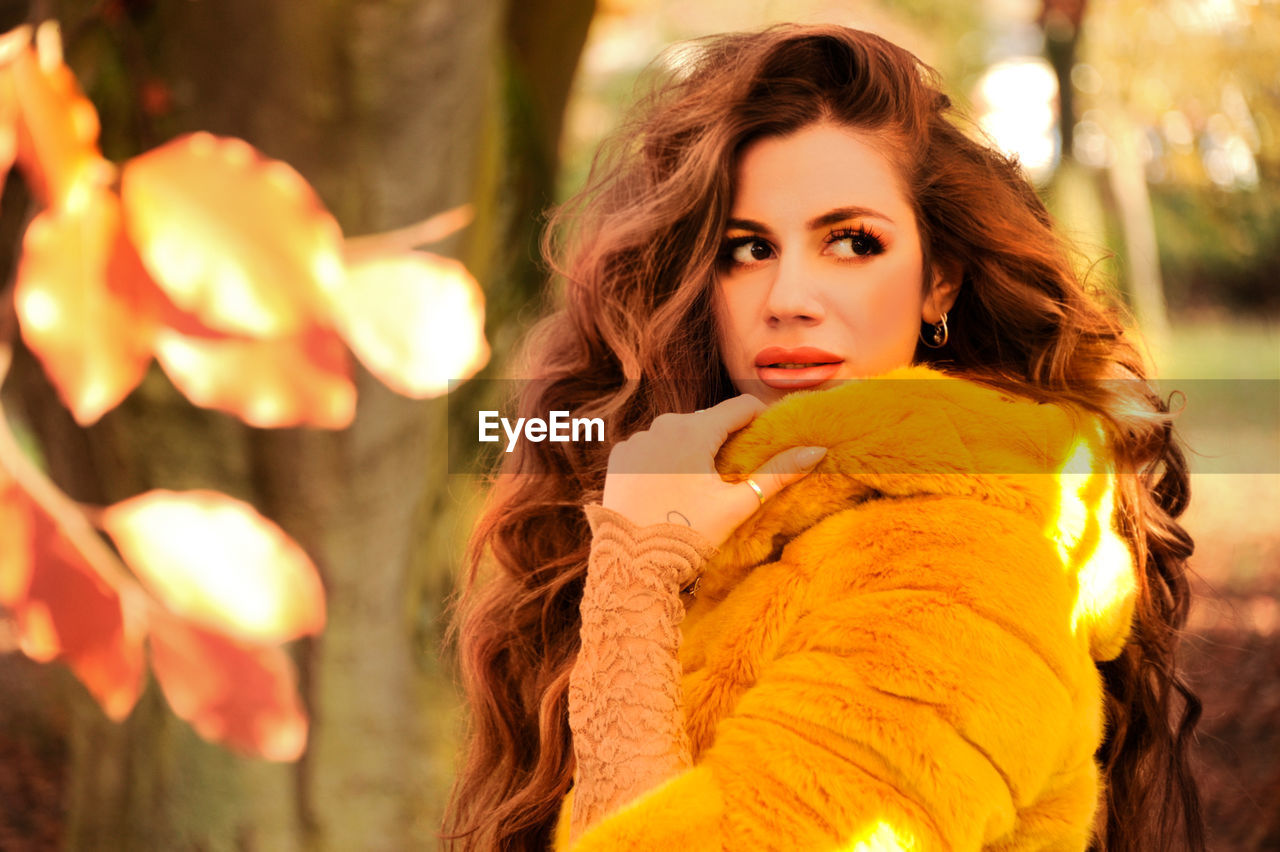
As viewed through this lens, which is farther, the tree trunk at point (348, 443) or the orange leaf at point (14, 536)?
the tree trunk at point (348, 443)

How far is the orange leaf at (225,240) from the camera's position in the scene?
1.41 metres

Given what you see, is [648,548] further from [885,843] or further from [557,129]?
[557,129]

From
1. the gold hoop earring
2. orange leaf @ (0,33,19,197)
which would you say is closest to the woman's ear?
the gold hoop earring

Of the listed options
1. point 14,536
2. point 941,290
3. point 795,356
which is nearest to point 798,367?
point 795,356

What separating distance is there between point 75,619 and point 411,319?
0.70 m

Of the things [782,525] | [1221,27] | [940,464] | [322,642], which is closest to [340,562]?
[322,642]

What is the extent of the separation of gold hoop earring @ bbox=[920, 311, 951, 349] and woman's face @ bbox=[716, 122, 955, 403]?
2.0 inches

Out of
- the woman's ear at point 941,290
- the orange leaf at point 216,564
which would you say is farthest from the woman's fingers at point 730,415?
the orange leaf at point 216,564

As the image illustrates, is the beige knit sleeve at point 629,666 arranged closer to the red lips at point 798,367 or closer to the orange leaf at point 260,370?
the red lips at point 798,367

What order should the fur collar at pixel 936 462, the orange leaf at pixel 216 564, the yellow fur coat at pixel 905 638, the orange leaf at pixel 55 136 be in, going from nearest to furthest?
the yellow fur coat at pixel 905 638, the fur collar at pixel 936 462, the orange leaf at pixel 55 136, the orange leaf at pixel 216 564

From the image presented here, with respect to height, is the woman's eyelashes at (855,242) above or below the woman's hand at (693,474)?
above

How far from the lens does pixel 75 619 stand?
5.39 feet

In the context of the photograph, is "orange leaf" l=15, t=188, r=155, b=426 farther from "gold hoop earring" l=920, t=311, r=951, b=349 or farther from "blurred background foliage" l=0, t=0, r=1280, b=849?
"gold hoop earring" l=920, t=311, r=951, b=349

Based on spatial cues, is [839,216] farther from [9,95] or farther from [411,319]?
[9,95]
